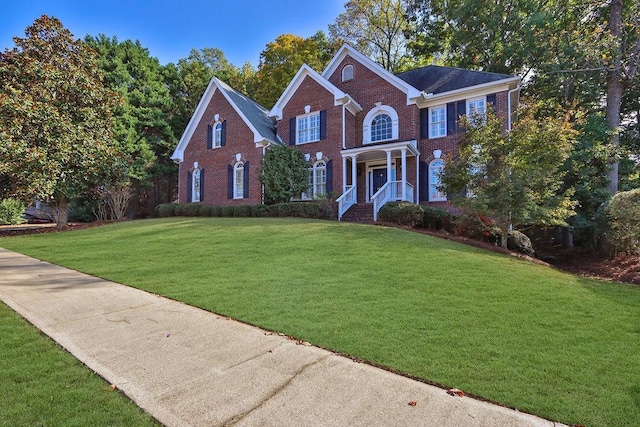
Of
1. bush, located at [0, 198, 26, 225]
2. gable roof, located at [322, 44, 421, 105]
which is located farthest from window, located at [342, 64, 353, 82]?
bush, located at [0, 198, 26, 225]

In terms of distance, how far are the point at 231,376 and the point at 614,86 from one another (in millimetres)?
21691

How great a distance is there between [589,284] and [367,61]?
15.0 meters

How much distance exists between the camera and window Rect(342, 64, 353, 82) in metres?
19.1

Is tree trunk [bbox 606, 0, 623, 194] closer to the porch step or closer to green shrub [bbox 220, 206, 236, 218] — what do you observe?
the porch step

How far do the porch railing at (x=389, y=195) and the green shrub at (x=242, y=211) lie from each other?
6116 mm

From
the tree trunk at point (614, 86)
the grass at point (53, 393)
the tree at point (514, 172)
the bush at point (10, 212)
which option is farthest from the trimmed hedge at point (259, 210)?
the tree trunk at point (614, 86)

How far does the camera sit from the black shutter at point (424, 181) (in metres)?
16.7

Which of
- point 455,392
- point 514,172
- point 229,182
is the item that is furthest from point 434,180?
point 455,392

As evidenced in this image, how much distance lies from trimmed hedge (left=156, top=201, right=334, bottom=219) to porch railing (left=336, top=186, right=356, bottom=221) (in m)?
0.51

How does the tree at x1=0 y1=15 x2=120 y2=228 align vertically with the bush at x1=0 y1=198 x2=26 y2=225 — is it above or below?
above

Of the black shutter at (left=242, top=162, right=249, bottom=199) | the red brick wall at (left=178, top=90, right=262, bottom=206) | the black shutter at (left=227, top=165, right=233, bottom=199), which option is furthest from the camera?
the black shutter at (left=227, top=165, right=233, bottom=199)

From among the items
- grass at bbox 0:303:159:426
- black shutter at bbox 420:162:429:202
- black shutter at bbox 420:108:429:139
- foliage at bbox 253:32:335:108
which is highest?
foliage at bbox 253:32:335:108

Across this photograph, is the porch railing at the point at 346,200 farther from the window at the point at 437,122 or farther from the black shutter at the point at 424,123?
the window at the point at 437,122

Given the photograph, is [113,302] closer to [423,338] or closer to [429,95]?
[423,338]
